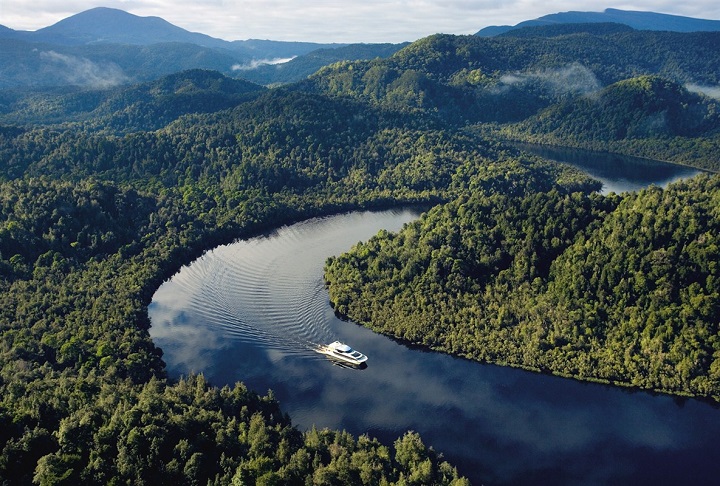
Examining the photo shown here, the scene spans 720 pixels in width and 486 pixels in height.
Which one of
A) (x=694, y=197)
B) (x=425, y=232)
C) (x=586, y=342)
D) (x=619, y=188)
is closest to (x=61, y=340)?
(x=425, y=232)

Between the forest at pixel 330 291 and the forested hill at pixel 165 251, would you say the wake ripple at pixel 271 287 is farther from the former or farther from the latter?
the forested hill at pixel 165 251

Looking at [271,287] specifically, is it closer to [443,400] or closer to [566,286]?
[443,400]

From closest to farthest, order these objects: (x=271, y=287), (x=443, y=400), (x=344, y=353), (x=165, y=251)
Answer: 1. (x=443, y=400)
2. (x=344, y=353)
3. (x=271, y=287)
4. (x=165, y=251)

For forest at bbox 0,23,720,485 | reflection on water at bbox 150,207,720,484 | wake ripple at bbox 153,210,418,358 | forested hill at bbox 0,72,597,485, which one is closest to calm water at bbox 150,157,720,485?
reflection on water at bbox 150,207,720,484

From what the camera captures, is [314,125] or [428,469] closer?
[428,469]

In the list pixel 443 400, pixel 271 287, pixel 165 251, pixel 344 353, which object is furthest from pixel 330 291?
pixel 165 251

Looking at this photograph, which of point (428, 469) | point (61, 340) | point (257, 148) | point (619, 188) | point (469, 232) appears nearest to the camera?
point (428, 469)

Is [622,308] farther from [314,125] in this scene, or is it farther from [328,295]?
[314,125]
